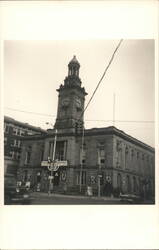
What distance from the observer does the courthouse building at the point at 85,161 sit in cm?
505

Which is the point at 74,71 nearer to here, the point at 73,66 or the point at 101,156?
the point at 73,66

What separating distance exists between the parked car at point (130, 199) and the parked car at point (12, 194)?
168 centimetres

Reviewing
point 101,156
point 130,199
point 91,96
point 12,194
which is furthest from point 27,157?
point 130,199

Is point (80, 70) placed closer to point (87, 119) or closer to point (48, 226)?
point (87, 119)

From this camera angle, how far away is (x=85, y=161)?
A: 278 inches

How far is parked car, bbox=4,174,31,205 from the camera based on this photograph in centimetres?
456

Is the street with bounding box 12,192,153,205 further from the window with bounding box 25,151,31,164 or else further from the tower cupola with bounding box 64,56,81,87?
the tower cupola with bounding box 64,56,81,87

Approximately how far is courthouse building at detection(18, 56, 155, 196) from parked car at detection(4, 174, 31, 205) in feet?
1.28

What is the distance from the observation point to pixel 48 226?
4.33 m

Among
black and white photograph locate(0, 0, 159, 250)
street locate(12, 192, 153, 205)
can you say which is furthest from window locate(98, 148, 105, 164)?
street locate(12, 192, 153, 205)

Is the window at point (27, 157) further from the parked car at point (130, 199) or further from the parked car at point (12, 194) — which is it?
the parked car at point (130, 199)

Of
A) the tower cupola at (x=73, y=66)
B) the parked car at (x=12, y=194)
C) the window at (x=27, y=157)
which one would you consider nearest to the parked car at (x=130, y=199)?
the parked car at (x=12, y=194)
